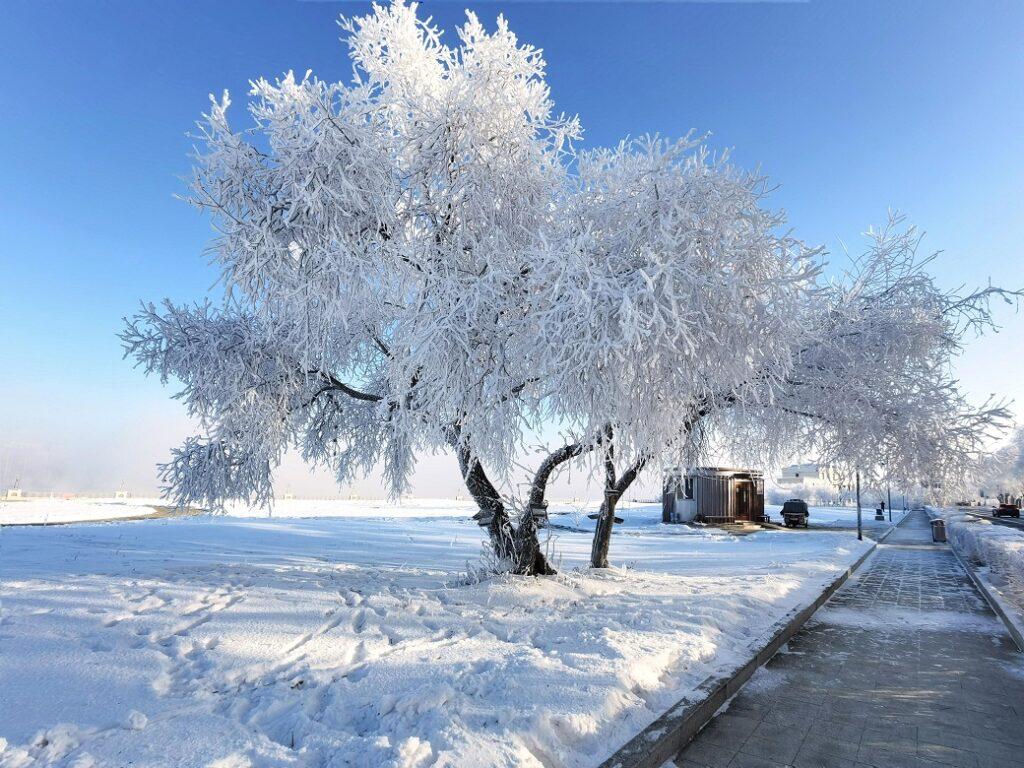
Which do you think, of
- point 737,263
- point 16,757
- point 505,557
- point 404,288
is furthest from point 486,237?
point 16,757

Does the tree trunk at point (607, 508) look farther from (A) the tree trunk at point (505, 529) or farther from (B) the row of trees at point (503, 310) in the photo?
(A) the tree trunk at point (505, 529)

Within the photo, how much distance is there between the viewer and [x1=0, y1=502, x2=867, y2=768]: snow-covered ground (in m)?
3.54

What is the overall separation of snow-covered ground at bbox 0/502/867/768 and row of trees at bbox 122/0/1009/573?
6.31 ft

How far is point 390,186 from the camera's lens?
7.95 m

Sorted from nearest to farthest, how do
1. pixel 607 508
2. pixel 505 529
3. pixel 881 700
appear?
pixel 881 700 → pixel 505 529 → pixel 607 508

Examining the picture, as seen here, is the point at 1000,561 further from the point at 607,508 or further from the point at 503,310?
the point at 503,310

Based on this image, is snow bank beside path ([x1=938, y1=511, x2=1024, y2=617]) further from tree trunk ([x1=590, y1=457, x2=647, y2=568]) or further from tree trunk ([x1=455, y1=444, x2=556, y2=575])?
tree trunk ([x1=455, y1=444, x2=556, y2=575])

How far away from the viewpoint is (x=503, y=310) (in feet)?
22.6

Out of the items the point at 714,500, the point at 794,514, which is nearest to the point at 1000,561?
the point at 714,500

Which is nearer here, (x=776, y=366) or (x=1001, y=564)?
(x=776, y=366)

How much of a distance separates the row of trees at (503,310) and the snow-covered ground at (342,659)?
1923mm

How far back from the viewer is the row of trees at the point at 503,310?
6312mm

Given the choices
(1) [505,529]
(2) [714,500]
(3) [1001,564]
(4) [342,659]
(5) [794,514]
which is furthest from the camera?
(5) [794,514]

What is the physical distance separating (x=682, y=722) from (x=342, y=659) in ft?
9.28
